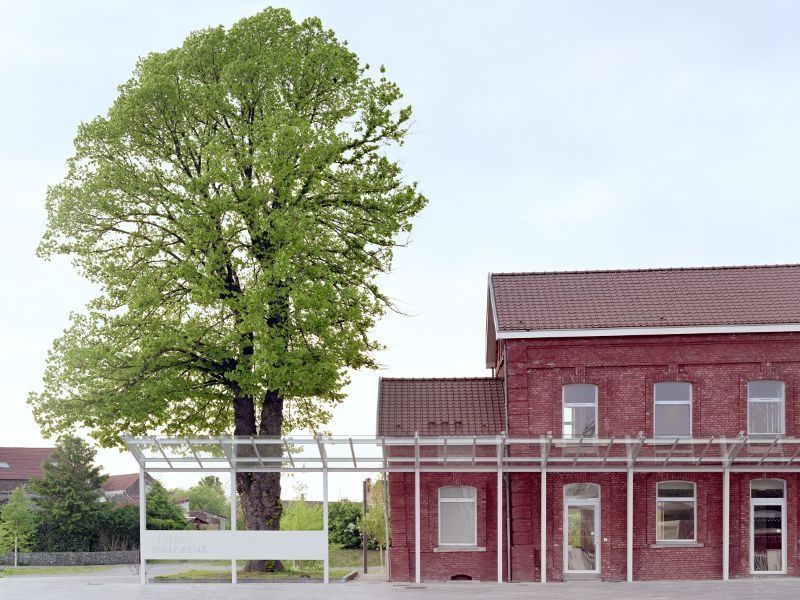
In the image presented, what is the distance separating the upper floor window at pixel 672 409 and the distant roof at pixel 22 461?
201 ft

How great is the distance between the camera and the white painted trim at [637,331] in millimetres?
29094

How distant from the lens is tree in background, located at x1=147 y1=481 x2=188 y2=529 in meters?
57.7

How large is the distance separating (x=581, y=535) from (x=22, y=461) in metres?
65.1

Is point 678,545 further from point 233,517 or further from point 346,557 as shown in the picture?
point 346,557

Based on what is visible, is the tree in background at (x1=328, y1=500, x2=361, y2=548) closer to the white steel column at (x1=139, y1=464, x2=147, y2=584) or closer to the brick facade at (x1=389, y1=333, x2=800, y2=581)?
the brick facade at (x1=389, y1=333, x2=800, y2=581)

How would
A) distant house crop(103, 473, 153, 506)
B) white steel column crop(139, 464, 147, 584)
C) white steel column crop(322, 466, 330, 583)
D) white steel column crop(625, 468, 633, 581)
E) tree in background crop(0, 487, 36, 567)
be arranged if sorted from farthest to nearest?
distant house crop(103, 473, 153, 506)
tree in background crop(0, 487, 36, 567)
white steel column crop(625, 468, 633, 581)
white steel column crop(139, 464, 147, 584)
white steel column crop(322, 466, 330, 583)

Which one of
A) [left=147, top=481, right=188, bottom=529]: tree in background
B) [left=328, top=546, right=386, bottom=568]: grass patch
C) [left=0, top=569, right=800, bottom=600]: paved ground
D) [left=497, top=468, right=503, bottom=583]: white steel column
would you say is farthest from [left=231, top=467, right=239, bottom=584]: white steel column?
[left=147, top=481, right=188, bottom=529]: tree in background

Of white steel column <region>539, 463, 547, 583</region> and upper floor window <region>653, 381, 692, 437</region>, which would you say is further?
upper floor window <region>653, 381, 692, 437</region>

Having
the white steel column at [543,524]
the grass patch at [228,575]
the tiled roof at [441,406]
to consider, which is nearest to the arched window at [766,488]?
the white steel column at [543,524]

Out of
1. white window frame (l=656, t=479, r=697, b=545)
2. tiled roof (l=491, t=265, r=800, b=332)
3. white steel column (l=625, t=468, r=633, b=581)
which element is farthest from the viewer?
tiled roof (l=491, t=265, r=800, b=332)

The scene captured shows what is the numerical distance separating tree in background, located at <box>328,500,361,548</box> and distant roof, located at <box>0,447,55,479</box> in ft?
114

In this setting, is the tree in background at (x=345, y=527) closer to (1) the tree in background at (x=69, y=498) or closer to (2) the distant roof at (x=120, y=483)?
(1) the tree in background at (x=69, y=498)

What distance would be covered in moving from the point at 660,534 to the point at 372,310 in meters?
10.2

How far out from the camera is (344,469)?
27.6 metres
